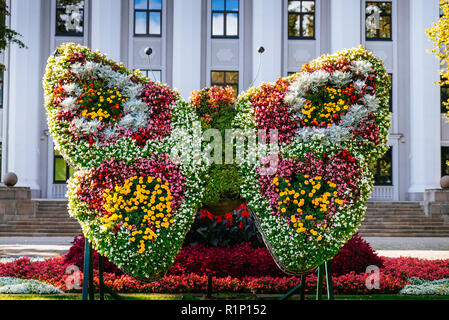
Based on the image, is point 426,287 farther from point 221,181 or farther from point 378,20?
point 378,20

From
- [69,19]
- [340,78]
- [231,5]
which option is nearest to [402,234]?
[231,5]

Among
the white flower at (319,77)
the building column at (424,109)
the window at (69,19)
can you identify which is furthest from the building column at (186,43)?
the white flower at (319,77)

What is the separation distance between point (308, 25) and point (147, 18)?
8334 mm

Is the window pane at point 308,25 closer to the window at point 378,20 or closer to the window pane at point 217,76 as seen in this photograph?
the window at point 378,20

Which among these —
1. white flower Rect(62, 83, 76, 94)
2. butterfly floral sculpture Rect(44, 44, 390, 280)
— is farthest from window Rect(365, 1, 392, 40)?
white flower Rect(62, 83, 76, 94)

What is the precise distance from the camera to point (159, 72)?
26203mm

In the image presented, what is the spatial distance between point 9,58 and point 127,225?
77.9ft

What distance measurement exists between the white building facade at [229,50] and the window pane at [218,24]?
0.05 meters

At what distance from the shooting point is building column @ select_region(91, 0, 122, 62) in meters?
25.1

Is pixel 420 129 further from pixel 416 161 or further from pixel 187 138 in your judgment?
pixel 187 138

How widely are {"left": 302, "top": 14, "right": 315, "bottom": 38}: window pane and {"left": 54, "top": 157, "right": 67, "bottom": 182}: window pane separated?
46.3 ft

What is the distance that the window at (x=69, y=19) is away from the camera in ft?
86.1

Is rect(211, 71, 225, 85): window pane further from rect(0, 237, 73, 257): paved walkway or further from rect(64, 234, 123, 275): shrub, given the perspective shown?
rect(64, 234, 123, 275): shrub

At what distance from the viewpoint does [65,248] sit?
14.1 metres
